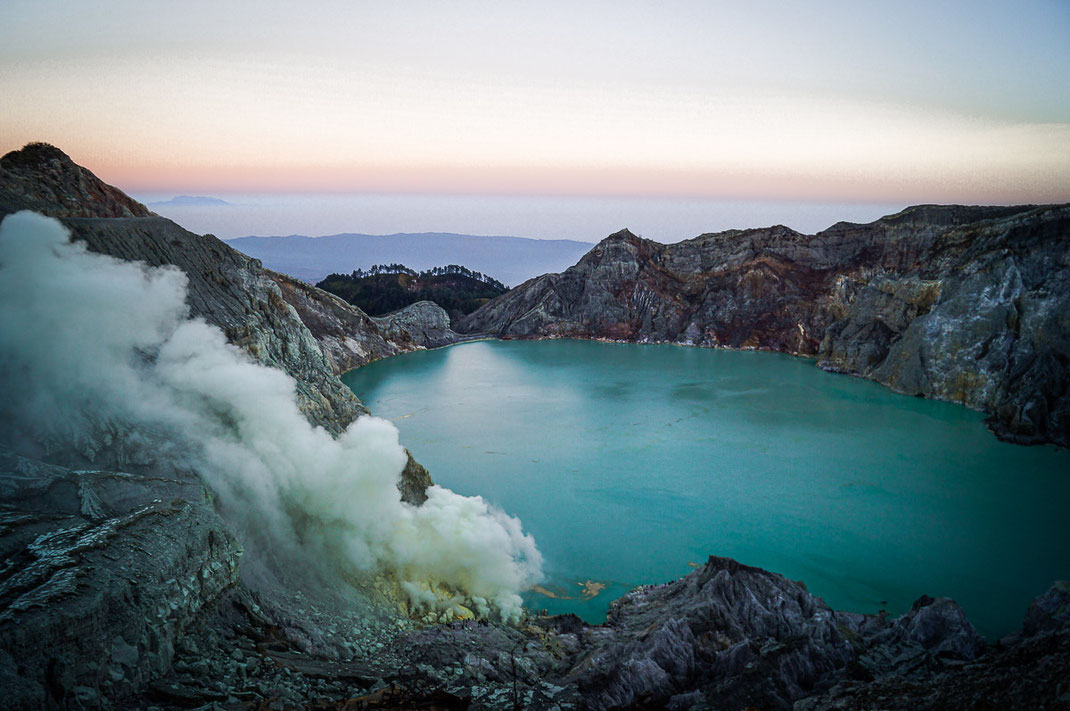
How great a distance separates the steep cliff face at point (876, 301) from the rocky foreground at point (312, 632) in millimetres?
19212

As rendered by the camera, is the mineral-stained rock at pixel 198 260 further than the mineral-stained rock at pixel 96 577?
Yes

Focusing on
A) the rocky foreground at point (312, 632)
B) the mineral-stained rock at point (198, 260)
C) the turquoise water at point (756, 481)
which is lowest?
the turquoise water at point (756, 481)

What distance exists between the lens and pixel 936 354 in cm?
2992

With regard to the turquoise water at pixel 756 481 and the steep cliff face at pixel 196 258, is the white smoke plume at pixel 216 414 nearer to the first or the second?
the steep cliff face at pixel 196 258

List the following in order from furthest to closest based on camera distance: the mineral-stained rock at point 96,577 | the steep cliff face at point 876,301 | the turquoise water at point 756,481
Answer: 1. the steep cliff face at point 876,301
2. the turquoise water at point 756,481
3. the mineral-stained rock at point 96,577

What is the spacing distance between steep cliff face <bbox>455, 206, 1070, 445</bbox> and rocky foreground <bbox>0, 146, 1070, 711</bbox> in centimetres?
1921

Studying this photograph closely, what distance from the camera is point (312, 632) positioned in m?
8.27

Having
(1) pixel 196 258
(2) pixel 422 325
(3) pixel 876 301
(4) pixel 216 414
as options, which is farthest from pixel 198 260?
(3) pixel 876 301

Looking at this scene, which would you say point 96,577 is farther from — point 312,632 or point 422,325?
point 422,325

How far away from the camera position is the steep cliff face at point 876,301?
26.2 m

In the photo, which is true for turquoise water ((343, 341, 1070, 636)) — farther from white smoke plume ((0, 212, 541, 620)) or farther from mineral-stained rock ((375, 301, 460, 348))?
mineral-stained rock ((375, 301, 460, 348))

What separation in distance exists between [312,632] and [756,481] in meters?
15.2

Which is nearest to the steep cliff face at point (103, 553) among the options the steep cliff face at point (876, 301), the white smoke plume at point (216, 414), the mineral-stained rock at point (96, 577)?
the mineral-stained rock at point (96, 577)

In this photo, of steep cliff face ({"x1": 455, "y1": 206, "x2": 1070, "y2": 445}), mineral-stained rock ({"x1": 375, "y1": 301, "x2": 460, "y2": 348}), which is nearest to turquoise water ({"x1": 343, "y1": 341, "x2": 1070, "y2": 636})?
steep cliff face ({"x1": 455, "y1": 206, "x2": 1070, "y2": 445})
